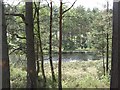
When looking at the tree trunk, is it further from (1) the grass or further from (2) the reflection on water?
(2) the reflection on water

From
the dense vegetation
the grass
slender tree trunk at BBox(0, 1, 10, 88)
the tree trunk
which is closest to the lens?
the tree trunk

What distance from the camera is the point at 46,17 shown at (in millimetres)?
4672

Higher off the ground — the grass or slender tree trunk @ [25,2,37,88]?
slender tree trunk @ [25,2,37,88]

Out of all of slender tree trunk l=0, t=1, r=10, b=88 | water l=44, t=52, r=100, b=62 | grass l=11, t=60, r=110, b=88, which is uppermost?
slender tree trunk l=0, t=1, r=10, b=88

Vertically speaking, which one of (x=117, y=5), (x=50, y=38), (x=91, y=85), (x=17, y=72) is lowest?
(x=91, y=85)

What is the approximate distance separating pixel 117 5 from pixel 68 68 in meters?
3.24

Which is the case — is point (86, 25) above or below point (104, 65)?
above

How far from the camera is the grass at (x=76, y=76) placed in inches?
172

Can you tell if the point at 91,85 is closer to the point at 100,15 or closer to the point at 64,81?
the point at 64,81

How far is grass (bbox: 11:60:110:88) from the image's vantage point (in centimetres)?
437

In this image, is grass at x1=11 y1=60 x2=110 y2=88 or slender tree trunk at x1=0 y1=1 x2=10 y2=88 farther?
grass at x1=11 y1=60 x2=110 y2=88

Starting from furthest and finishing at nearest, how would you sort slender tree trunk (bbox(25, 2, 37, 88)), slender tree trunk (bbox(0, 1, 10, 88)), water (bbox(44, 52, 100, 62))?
water (bbox(44, 52, 100, 62))
slender tree trunk (bbox(25, 2, 37, 88))
slender tree trunk (bbox(0, 1, 10, 88))

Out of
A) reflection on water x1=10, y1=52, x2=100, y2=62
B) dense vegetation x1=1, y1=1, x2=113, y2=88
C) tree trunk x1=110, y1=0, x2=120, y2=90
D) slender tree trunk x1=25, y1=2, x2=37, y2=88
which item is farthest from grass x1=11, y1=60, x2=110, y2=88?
tree trunk x1=110, y1=0, x2=120, y2=90

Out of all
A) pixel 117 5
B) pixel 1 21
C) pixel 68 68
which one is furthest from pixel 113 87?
pixel 68 68
